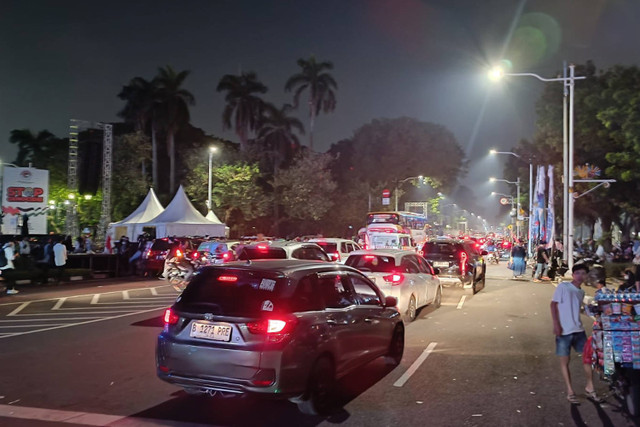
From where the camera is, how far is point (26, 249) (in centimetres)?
2353

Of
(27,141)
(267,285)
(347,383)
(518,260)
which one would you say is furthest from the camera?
(27,141)

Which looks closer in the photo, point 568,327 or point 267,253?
point 568,327

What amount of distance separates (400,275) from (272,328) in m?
7.11

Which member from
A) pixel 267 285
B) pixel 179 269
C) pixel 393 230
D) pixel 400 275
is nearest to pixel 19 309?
pixel 179 269

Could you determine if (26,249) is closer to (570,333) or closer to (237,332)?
(237,332)

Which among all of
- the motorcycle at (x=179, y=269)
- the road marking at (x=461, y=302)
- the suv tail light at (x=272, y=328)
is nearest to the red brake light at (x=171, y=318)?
the suv tail light at (x=272, y=328)

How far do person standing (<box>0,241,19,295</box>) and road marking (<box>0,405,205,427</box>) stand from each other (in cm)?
1176

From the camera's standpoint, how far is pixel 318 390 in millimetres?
6156

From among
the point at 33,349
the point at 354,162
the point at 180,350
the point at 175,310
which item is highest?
the point at 354,162

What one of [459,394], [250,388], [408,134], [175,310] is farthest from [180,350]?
[408,134]

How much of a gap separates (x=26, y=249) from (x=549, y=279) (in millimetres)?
→ 22241

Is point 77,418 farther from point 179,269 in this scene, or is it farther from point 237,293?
point 179,269

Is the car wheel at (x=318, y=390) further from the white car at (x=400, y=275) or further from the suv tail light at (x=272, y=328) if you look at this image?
the white car at (x=400, y=275)

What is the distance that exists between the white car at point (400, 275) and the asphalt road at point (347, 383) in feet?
1.83
